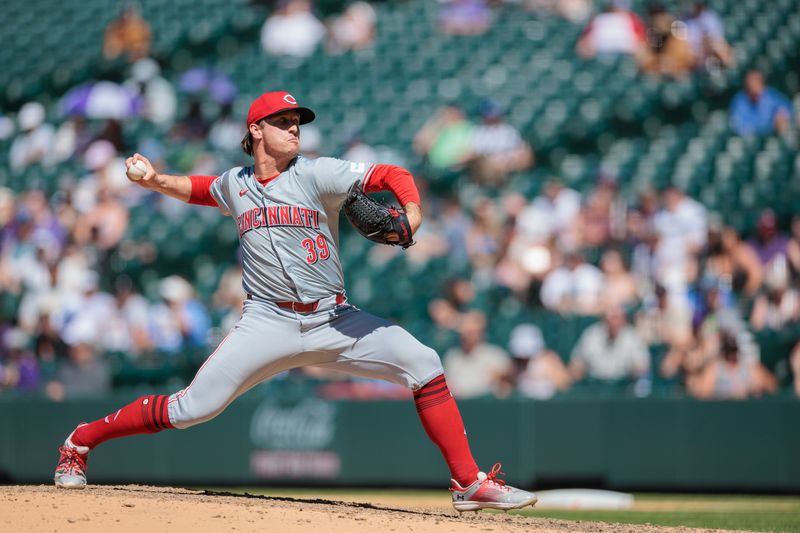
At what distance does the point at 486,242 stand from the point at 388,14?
146 inches

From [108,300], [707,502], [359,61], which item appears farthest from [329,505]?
[359,61]

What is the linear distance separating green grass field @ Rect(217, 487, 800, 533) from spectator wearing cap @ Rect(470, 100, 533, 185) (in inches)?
133

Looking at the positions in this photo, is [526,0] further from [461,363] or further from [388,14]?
[461,363]

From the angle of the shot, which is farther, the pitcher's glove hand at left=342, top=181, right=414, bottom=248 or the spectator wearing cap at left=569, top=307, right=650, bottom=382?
the spectator wearing cap at left=569, top=307, right=650, bottom=382

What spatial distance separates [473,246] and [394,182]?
19.7ft

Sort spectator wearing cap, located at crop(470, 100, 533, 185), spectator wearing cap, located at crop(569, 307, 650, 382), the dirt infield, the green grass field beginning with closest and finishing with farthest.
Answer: the dirt infield
the green grass field
spectator wearing cap, located at crop(569, 307, 650, 382)
spectator wearing cap, located at crop(470, 100, 533, 185)

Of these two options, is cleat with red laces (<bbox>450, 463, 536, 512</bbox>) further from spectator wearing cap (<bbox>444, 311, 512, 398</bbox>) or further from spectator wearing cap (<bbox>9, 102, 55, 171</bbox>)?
spectator wearing cap (<bbox>9, 102, 55, 171</bbox>)

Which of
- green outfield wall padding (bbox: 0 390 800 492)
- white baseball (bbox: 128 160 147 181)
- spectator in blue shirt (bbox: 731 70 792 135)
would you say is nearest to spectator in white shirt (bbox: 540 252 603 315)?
green outfield wall padding (bbox: 0 390 800 492)

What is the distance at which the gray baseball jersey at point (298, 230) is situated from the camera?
4.61 metres

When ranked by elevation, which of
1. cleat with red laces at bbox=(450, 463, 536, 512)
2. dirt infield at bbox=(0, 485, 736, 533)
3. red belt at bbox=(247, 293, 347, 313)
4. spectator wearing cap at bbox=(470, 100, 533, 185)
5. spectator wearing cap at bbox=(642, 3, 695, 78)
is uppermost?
spectator wearing cap at bbox=(642, 3, 695, 78)

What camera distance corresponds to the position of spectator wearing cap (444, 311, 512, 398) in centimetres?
945

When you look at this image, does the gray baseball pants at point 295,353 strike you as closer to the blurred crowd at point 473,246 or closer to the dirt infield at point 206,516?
the dirt infield at point 206,516

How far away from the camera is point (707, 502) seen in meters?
8.67

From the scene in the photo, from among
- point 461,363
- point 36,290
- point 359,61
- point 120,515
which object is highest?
point 359,61
